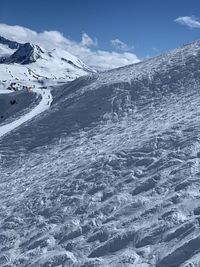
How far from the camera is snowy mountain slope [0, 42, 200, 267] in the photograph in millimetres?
11109

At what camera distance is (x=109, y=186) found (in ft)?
49.9

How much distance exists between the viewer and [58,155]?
22719 mm

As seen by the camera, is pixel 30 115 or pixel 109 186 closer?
pixel 109 186

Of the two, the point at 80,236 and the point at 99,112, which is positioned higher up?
the point at 99,112

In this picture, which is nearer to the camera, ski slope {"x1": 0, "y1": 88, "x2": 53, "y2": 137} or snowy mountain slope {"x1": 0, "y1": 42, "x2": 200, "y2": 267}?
snowy mountain slope {"x1": 0, "y1": 42, "x2": 200, "y2": 267}

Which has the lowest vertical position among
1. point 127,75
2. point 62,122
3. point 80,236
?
point 80,236

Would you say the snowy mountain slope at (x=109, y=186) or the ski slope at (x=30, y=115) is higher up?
the ski slope at (x=30, y=115)

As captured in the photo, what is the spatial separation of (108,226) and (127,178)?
10.6ft

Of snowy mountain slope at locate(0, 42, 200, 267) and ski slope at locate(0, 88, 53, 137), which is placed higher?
ski slope at locate(0, 88, 53, 137)

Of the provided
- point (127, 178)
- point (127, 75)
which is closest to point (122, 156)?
point (127, 178)

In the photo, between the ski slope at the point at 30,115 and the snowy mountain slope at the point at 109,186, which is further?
the ski slope at the point at 30,115

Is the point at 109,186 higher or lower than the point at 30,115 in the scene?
lower

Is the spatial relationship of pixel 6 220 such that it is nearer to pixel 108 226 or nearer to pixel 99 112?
pixel 108 226

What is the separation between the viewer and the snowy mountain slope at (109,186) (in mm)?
11109
